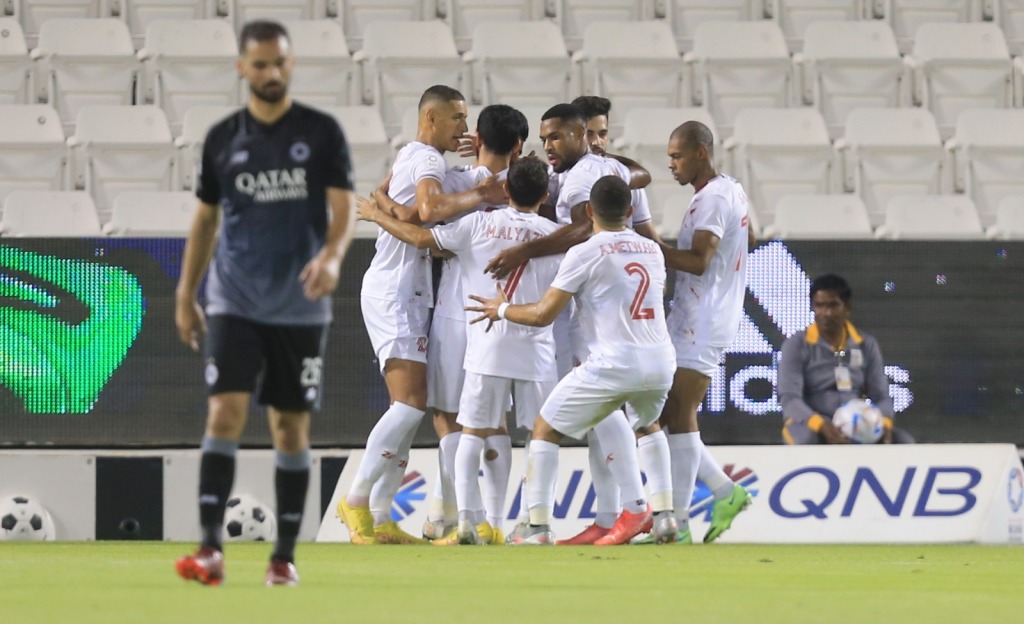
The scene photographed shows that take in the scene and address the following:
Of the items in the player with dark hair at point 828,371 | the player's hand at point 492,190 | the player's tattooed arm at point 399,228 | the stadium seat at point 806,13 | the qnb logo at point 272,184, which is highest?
the stadium seat at point 806,13

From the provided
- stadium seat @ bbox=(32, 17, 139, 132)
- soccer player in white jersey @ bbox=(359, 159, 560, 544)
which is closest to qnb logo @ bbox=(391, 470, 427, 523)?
soccer player in white jersey @ bbox=(359, 159, 560, 544)

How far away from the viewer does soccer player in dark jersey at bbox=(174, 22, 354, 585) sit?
5.25 meters

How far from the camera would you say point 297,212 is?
17.5ft

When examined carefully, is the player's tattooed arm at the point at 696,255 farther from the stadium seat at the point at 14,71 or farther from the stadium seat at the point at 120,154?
the stadium seat at the point at 14,71

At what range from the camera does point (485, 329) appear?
8227 millimetres

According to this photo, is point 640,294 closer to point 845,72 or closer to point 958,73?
point 845,72

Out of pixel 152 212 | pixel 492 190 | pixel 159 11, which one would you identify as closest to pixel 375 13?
pixel 159 11

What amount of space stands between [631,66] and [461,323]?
5.56m

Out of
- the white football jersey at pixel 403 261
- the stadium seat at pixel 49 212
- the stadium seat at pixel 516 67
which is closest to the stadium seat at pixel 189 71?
the stadium seat at pixel 49 212

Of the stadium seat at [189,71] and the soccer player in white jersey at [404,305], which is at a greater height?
the stadium seat at [189,71]

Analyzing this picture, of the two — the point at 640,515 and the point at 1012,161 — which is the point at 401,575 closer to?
the point at 640,515

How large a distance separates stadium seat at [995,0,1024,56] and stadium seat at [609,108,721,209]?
3364mm

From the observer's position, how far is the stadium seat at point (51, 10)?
14141mm

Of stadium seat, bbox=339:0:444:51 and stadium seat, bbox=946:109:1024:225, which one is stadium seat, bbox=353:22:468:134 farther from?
stadium seat, bbox=946:109:1024:225
